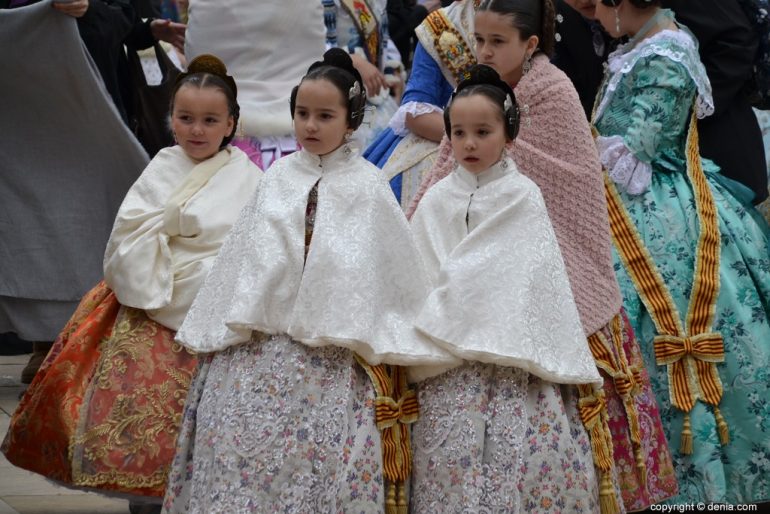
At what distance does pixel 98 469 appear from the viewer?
4.62 metres

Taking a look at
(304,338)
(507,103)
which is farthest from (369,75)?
(304,338)

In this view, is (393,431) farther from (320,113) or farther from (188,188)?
(188,188)

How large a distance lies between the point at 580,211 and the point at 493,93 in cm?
62

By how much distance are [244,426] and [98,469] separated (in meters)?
0.85

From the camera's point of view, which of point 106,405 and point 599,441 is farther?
point 106,405

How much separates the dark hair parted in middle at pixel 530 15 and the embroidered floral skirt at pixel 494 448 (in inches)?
51.3

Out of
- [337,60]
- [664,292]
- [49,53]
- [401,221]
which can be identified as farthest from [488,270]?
[49,53]

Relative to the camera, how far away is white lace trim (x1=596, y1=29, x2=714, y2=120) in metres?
5.30

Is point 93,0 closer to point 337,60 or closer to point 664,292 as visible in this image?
point 337,60

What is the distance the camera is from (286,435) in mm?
3988

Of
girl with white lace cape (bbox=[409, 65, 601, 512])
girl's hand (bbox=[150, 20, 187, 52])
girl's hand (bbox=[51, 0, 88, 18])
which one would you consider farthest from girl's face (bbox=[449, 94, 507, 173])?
girl's hand (bbox=[150, 20, 187, 52])

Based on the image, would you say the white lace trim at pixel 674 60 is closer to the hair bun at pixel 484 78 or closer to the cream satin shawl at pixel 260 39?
the hair bun at pixel 484 78

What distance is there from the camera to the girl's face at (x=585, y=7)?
233 inches
